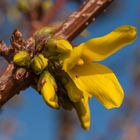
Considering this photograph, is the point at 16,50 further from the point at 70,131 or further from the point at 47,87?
the point at 70,131

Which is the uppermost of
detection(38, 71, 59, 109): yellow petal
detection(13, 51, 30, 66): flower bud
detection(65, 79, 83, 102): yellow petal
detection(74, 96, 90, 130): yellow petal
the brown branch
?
detection(13, 51, 30, 66): flower bud

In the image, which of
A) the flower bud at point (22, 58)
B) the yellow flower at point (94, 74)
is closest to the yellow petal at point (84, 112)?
the yellow flower at point (94, 74)

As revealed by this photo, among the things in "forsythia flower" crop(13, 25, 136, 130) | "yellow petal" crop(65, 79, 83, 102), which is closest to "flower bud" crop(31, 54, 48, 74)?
"forsythia flower" crop(13, 25, 136, 130)

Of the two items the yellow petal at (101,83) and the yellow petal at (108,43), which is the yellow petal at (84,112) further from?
the yellow petal at (108,43)

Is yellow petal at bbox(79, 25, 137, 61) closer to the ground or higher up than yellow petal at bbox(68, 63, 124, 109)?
higher up

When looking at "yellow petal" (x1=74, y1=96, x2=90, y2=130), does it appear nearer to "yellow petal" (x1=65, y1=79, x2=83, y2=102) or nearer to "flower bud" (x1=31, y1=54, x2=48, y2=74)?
"yellow petal" (x1=65, y1=79, x2=83, y2=102)

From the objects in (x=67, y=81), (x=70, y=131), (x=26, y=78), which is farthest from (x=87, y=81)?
(x=70, y=131)

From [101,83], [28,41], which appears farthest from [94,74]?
[28,41]
